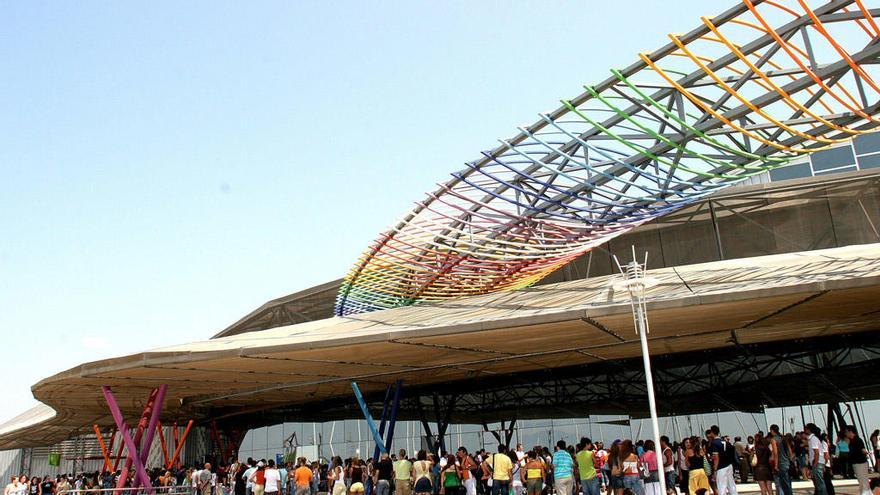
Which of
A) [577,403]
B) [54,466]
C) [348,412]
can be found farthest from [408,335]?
[54,466]

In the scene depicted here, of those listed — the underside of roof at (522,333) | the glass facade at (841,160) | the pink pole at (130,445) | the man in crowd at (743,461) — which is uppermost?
the glass facade at (841,160)

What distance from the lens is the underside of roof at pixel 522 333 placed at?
575 inches

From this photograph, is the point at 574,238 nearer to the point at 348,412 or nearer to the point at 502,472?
the point at 502,472

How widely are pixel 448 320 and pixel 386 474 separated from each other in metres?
4.17

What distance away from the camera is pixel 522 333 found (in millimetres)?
16516

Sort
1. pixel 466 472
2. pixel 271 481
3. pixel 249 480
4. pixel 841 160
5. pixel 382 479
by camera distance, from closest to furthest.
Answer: pixel 466 472 < pixel 382 479 < pixel 271 481 < pixel 249 480 < pixel 841 160

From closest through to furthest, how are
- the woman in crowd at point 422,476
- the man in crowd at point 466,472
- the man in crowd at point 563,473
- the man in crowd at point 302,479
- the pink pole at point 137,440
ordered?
A: the man in crowd at point 563,473
the woman in crowd at point 422,476
the man in crowd at point 466,472
the man in crowd at point 302,479
the pink pole at point 137,440

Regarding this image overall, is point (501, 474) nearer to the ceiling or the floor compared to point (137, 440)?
nearer to the floor

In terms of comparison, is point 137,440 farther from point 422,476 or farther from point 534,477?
point 534,477

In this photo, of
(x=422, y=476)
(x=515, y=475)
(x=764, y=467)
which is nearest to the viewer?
(x=764, y=467)

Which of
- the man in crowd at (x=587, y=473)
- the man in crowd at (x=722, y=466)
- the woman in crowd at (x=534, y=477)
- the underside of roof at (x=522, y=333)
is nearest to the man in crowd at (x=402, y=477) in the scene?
the underside of roof at (x=522, y=333)

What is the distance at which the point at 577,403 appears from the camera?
27422 mm

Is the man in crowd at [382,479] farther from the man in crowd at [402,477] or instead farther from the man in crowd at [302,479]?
the man in crowd at [302,479]

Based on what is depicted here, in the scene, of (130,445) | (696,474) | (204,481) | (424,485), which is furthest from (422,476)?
(204,481)
